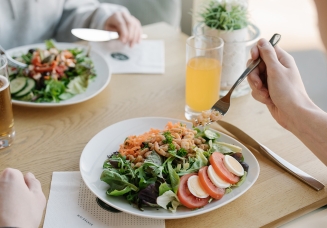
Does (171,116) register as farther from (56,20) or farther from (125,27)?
(56,20)

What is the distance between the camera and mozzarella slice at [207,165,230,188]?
1.07 meters

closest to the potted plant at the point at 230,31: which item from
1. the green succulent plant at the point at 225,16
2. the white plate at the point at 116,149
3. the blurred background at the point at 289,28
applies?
the green succulent plant at the point at 225,16

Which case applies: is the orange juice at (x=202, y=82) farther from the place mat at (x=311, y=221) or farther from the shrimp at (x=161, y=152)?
the place mat at (x=311, y=221)

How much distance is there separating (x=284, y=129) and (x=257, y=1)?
2.65 metres

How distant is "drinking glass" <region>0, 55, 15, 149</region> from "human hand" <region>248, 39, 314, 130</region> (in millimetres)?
787

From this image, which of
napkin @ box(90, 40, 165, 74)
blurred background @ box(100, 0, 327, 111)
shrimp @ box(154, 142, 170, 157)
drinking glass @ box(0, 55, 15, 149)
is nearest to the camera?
shrimp @ box(154, 142, 170, 157)

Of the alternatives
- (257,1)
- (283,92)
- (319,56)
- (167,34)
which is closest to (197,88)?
(283,92)

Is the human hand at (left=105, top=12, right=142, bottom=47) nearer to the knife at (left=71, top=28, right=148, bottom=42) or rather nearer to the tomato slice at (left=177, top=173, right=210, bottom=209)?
the knife at (left=71, top=28, right=148, bottom=42)

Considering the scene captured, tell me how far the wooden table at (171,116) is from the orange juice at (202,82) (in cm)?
8

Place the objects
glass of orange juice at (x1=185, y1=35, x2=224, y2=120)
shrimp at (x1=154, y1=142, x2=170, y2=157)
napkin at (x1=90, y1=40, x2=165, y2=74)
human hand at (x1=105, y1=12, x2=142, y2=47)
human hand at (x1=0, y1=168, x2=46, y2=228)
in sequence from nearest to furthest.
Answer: human hand at (x1=0, y1=168, x2=46, y2=228), shrimp at (x1=154, y1=142, x2=170, y2=157), glass of orange juice at (x1=185, y1=35, x2=224, y2=120), napkin at (x1=90, y1=40, x2=165, y2=74), human hand at (x1=105, y1=12, x2=142, y2=47)

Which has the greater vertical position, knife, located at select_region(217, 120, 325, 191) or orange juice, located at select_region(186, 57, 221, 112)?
orange juice, located at select_region(186, 57, 221, 112)

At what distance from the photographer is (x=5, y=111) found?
1.27m

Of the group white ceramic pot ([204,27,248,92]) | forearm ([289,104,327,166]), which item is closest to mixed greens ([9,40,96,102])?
white ceramic pot ([204,27,248,92])

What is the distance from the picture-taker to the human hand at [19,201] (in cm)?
92
